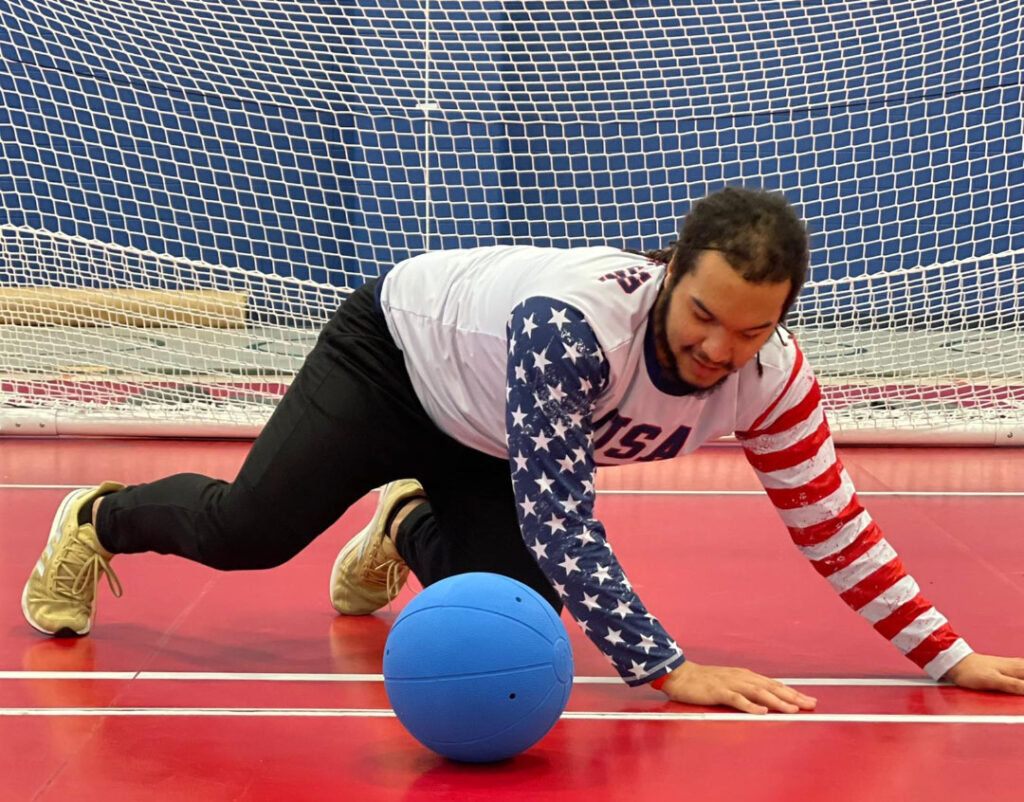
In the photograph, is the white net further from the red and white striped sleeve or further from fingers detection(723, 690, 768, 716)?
fingers detection(723, 690, 768, 716)

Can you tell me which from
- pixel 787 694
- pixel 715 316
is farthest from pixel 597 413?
pixel 787 694

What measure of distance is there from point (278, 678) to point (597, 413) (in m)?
0.81

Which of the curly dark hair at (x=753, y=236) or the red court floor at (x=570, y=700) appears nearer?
the curly dark hair at (x=753, y=236)

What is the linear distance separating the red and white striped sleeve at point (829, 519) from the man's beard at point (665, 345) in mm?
205

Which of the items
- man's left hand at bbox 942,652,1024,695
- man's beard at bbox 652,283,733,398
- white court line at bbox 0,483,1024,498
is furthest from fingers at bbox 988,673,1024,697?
white court line at bbox 0,483,1024,498

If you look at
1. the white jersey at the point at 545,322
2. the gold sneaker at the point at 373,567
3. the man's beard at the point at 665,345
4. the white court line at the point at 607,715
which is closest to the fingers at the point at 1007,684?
Answer: the white court line at the point at 607,715

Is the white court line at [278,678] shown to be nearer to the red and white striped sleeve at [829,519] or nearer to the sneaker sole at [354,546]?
the red and white striped sleeve at [829,519]

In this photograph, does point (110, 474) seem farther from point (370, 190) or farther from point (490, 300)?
point (370, 190)

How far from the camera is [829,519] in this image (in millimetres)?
2359

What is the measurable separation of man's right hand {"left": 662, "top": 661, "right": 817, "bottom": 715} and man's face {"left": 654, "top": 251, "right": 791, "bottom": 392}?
0.52 metres

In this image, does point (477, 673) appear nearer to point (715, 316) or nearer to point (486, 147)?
point (715, 316)

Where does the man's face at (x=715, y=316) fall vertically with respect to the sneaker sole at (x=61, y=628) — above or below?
above

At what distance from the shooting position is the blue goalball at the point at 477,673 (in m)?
1.97

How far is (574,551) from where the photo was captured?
210 cm
